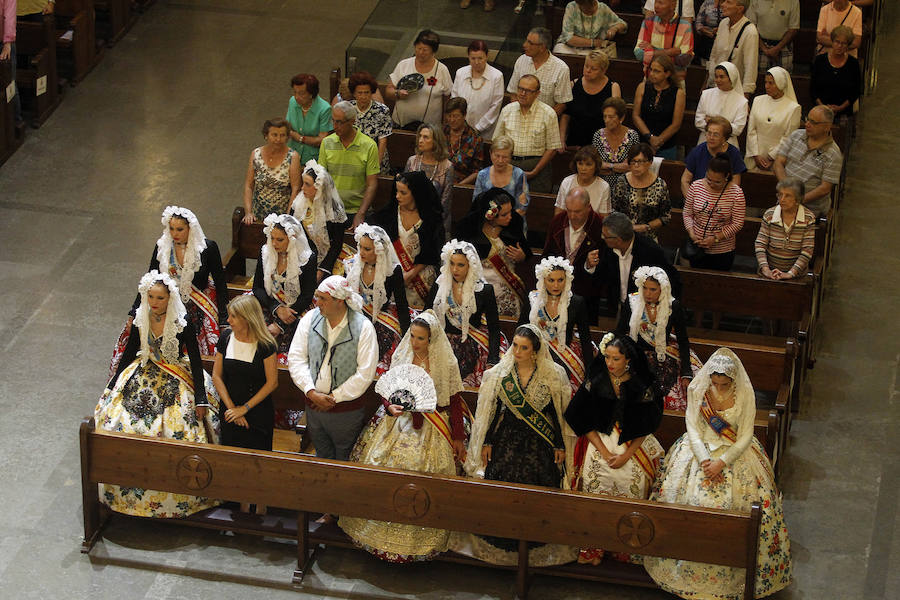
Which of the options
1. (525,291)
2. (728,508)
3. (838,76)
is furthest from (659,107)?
(728,508)

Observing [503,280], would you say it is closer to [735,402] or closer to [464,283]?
[464,283]

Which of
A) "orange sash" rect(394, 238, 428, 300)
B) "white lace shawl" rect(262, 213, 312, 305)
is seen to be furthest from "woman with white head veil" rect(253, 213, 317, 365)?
"orange sash" rect(394, 238, 428, 300)

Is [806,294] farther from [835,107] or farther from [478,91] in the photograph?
[478,91]

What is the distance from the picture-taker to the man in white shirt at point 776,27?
38.1 ft

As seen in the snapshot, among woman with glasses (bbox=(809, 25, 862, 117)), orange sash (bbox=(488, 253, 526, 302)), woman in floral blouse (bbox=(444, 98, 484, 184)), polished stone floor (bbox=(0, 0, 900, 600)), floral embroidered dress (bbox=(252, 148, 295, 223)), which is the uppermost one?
woman with glasses (bbox=(809, 25, 862, 117))

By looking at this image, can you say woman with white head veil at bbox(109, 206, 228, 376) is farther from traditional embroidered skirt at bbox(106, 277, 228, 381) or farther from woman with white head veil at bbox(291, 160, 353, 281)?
woman with white head veil at bbox(291, 160, 353, 281)

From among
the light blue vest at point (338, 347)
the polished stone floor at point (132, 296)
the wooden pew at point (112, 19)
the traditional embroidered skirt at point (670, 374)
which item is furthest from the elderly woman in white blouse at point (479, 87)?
the wooden pew at point (112, 19)

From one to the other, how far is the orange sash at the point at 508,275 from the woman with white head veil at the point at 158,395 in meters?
1.92

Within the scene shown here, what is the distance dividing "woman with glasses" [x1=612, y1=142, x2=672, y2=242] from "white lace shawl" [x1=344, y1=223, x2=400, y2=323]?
158 cm

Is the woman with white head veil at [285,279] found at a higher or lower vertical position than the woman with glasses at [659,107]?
lower

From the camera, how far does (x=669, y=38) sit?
11266 millimetres

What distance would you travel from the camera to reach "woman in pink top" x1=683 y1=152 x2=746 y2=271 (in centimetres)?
952

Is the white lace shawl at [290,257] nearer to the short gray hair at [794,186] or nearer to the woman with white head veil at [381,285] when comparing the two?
the woman with white head veil at [381,285]

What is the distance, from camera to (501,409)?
8.00 m
